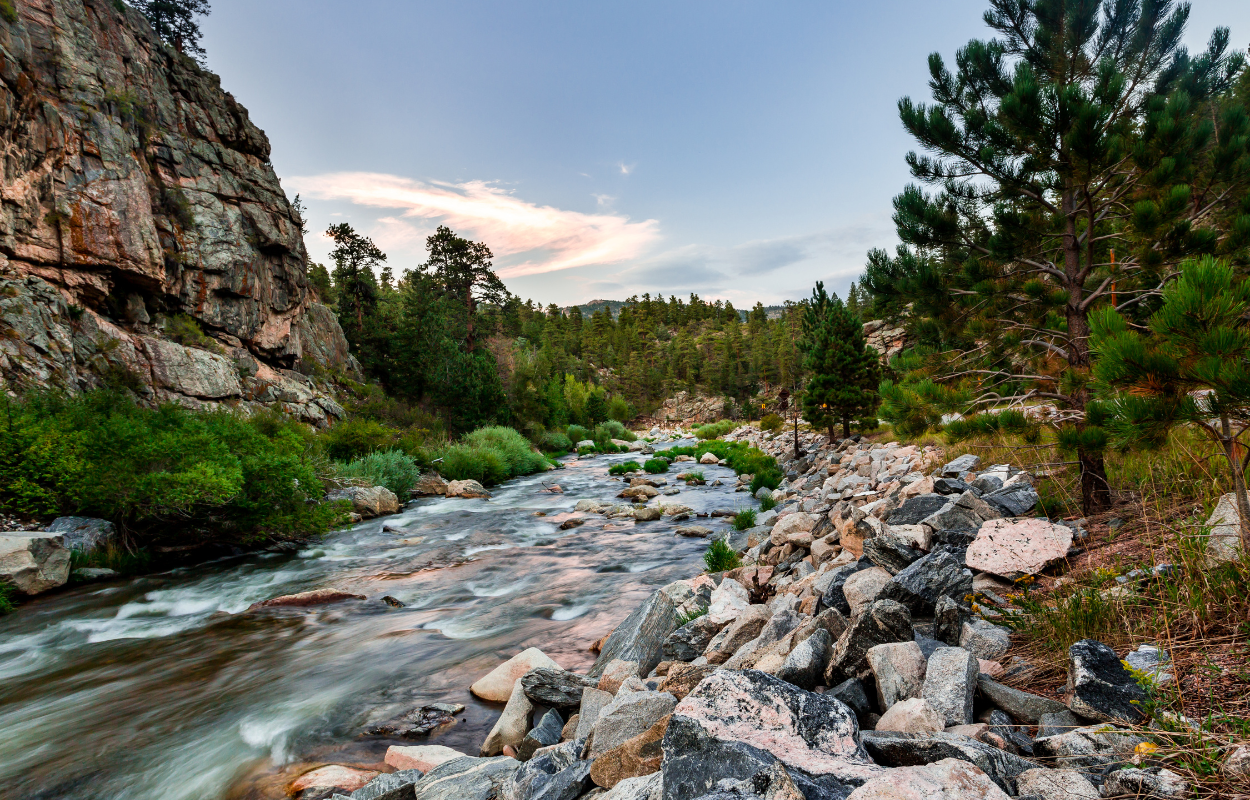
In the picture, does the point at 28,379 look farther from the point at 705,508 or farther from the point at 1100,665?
the point at 1100,665

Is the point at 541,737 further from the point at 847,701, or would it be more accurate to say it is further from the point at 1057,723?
the point at 1057,723

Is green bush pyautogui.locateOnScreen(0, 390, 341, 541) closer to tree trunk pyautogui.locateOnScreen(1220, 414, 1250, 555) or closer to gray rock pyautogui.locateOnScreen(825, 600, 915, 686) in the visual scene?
gray rock pyautogui.locateOnScreen(825, 600, 915, 686)

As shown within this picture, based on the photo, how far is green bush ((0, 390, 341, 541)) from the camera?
8055mm

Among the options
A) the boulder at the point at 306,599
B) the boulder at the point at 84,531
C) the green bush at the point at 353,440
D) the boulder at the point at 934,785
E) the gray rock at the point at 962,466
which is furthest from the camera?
the green bush at the point at 353,440

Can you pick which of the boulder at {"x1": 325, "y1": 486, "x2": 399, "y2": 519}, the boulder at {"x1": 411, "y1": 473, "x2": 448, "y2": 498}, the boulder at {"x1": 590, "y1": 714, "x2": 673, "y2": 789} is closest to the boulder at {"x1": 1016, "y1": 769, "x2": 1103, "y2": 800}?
the boulder at {"x1": 590, "y1": 714, "x2": 673, "y2": 789}

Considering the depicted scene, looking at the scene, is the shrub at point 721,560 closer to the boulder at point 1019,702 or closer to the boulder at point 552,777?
the boulder at point 552,777

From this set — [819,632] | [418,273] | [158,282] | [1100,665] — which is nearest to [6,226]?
[158,282]

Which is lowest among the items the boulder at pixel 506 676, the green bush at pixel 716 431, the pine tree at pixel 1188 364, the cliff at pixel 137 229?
the green bush at pixel 716 431

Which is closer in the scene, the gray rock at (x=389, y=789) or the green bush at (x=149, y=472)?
the gray rock at (x=389, y=789)

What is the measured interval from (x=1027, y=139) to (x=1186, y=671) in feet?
14.6

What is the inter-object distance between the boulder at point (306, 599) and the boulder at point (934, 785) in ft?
26.4

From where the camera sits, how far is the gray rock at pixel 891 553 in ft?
13.6

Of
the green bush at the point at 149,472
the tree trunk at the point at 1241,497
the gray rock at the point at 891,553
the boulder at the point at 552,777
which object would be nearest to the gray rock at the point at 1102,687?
the tree trunk at the point at 1241,497

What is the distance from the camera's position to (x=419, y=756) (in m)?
3.65
